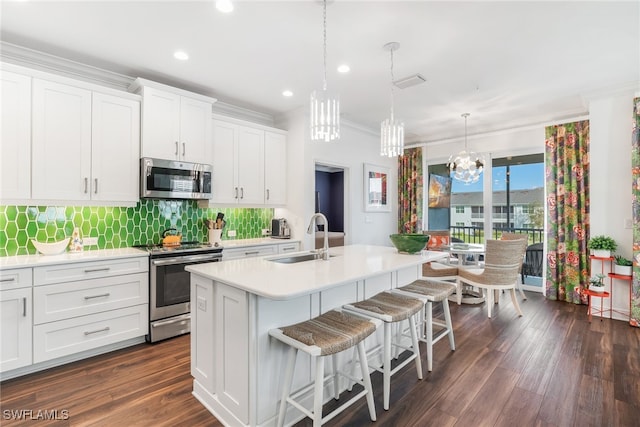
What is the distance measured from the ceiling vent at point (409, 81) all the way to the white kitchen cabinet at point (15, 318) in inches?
151

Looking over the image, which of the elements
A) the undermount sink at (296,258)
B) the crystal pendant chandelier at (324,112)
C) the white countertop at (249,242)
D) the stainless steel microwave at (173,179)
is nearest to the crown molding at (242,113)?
the stainless steel microwave at (173,179)

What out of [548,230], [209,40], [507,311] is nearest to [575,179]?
[548,230]

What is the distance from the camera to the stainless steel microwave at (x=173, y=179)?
3256mm

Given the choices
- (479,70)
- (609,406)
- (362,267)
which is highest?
(479,70)

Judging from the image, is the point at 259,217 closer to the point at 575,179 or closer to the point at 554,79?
the point at 554,79

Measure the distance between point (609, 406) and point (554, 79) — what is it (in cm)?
316

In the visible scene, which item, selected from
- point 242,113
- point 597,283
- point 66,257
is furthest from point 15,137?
point 597,283

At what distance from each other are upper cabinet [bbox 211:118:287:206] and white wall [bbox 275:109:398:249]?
204 millimetres

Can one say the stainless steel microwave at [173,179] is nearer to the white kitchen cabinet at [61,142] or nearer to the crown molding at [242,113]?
the white kitchen cabinet at [61,142]

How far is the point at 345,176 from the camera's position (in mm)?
5324

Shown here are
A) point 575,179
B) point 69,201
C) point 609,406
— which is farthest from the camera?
point 575,179

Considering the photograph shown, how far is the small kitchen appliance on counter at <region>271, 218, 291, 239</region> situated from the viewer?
462 cm

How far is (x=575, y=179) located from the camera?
446cm

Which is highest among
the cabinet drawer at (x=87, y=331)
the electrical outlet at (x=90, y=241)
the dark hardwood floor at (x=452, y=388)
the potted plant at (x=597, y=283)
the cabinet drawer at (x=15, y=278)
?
the electrical outlet at (x=90, y=241)
